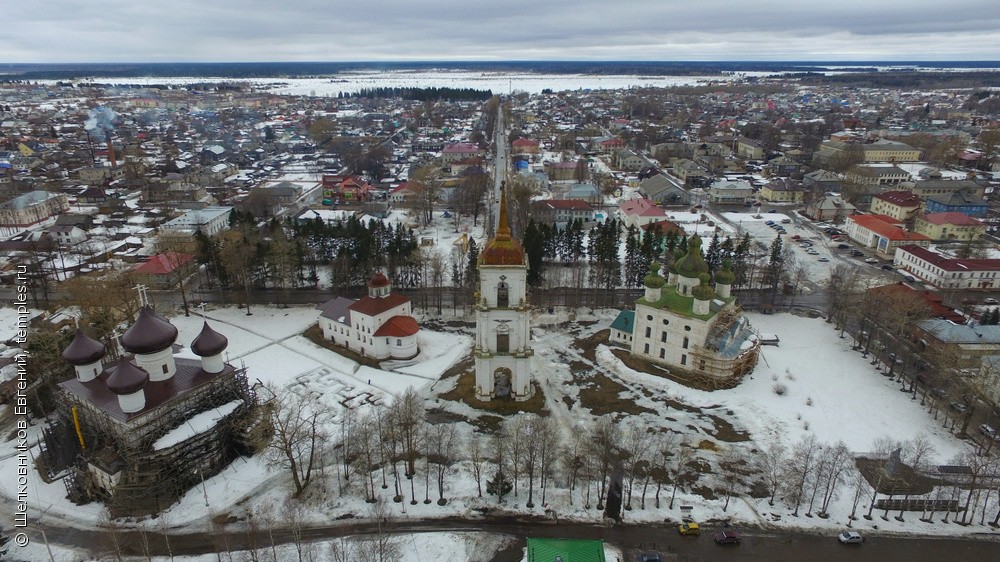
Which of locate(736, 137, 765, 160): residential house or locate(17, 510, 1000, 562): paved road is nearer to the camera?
locate(17, 510, 1000, 562): paved road

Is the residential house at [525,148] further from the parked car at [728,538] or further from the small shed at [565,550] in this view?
the small shed at [565,550]

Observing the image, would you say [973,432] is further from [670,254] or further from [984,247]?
[984,247]

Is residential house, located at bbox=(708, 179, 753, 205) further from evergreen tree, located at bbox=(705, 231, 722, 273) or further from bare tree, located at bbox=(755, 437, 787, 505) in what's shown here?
bare tree, located at bbox=(755, 437, 787, 505)

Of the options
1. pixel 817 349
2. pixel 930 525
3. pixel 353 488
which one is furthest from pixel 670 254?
pixel 353 488

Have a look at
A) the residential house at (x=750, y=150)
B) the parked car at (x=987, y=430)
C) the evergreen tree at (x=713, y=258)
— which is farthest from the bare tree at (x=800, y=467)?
the residential house at (x=750, y=150)

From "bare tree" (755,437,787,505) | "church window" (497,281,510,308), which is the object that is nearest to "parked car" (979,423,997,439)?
"bare tree" (755,437,787,505)
